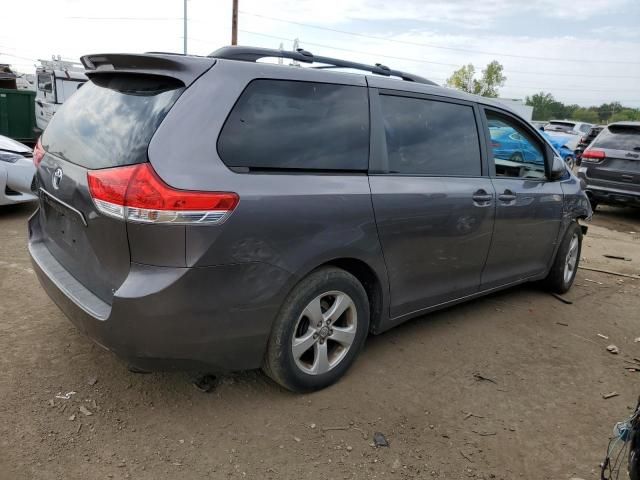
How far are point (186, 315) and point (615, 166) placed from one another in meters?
9.34

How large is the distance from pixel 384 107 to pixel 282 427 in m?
1.92

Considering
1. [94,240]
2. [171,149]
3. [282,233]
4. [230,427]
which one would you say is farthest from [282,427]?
[171,149]

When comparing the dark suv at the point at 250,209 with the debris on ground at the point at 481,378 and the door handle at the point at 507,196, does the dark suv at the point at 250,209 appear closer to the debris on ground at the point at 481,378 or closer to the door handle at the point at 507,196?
the door handle at the point at 507,196

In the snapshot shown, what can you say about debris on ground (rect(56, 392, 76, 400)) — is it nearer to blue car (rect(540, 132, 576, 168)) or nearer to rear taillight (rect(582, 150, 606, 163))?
rear taillight (rect(582, 150, 606, 163))

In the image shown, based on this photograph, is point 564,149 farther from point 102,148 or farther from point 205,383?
point 102,148

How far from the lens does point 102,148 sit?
8.34ft

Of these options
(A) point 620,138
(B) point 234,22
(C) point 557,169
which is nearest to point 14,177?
(C) point 557,169

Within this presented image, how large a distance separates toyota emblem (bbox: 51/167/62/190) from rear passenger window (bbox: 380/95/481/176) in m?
1.82

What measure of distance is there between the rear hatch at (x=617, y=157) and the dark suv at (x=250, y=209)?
6989 millimetres

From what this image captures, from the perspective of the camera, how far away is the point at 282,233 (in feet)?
8.43

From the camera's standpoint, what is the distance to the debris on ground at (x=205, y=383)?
2.97 m

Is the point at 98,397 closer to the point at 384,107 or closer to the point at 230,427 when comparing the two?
the point at 230,427

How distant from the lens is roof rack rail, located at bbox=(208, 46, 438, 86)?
2.93 m

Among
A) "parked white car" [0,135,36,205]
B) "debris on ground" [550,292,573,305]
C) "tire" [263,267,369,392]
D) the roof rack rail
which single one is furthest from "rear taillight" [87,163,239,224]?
"parked white car" [0,135,36,205]
